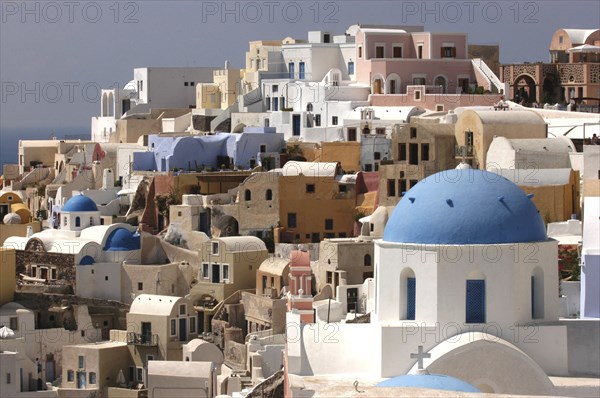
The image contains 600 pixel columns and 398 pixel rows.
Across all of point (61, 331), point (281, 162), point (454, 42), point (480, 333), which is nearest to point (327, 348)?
point (480, 333)

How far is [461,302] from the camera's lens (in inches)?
1007

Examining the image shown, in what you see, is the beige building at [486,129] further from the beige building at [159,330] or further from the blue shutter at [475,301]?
the blue shutter at [475,301]

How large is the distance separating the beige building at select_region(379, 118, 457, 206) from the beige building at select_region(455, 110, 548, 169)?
0.33 m

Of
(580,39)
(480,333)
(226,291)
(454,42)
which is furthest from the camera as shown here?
(580,39)

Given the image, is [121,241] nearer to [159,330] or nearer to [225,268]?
[225,268]

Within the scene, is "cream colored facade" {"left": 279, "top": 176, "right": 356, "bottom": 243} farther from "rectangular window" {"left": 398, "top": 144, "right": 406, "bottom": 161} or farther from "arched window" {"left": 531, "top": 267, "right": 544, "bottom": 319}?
"arched window" {"left": 531, "top": 267, "right": 544, "bottom": 319}

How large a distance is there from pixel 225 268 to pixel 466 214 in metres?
17.4

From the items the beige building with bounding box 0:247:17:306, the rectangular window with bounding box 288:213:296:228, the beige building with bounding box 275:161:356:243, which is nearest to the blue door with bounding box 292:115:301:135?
the beige building with bounding box 275:161:356:243

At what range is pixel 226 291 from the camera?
42.6m

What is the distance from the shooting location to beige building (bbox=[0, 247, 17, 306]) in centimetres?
4366

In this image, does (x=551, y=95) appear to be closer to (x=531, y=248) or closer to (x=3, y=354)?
(x=3, y=354)

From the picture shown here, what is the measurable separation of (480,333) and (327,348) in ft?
7.83

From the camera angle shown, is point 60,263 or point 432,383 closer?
point 432,383

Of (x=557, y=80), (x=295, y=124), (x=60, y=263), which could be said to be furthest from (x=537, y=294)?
(x=557, y=80)
